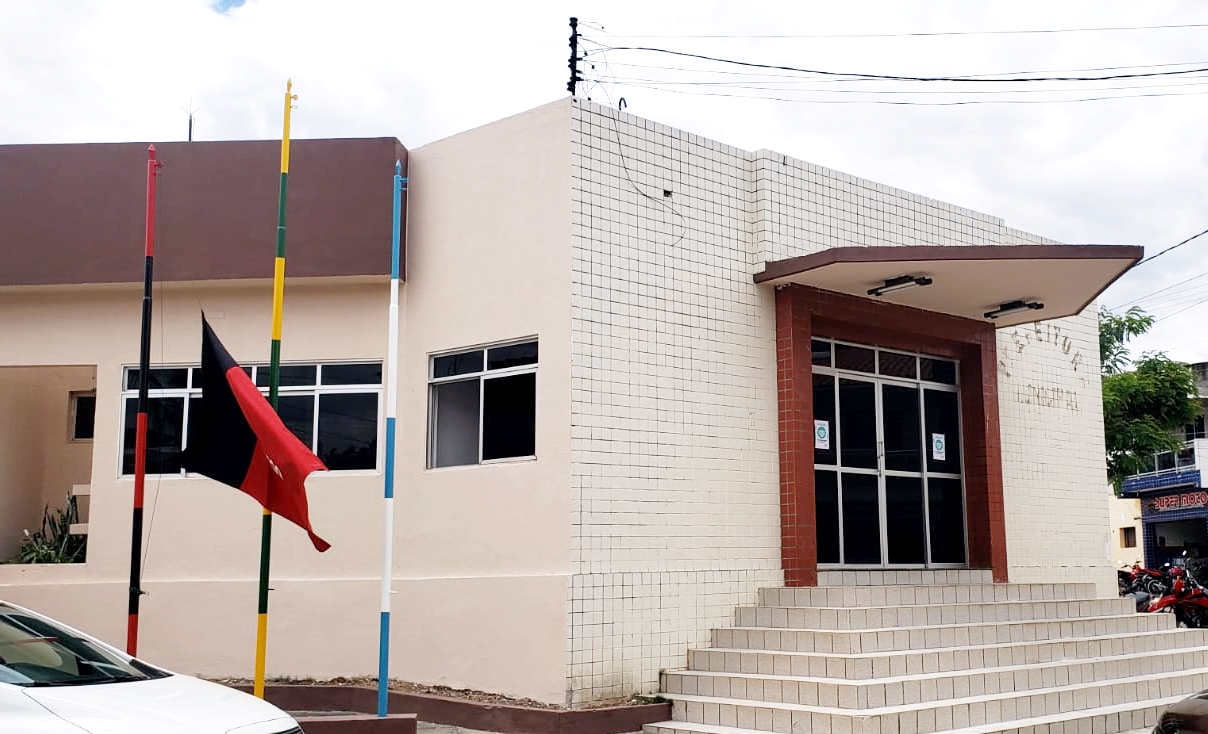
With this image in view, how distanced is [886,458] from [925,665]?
3.53 m

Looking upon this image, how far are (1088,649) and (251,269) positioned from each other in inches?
363

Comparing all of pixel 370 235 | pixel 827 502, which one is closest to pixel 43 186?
pixel 370 235

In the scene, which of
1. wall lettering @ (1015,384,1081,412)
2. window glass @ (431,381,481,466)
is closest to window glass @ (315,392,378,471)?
window glass @ (431,381,481,466)

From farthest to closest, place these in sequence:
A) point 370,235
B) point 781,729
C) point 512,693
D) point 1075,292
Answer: point 1075,292, point 370,235, point 512,693, point 781,729

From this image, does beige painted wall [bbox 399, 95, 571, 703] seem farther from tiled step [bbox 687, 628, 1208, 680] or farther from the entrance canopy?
the entrance canopy

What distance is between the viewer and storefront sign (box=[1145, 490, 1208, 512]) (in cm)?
3744

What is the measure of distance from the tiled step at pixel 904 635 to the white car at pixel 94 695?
17.7ft

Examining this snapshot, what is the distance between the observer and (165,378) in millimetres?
12945

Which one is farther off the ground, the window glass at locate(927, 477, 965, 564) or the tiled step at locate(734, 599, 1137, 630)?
the window glass at locate(927, 477, 965, 564)

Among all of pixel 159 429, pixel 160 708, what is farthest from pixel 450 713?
pixel 160 708

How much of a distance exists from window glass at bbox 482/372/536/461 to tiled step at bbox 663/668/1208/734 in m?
2.64

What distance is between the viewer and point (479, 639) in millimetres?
10992

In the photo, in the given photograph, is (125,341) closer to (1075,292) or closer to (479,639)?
(479,639)

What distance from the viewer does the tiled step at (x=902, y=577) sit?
40.9ft
